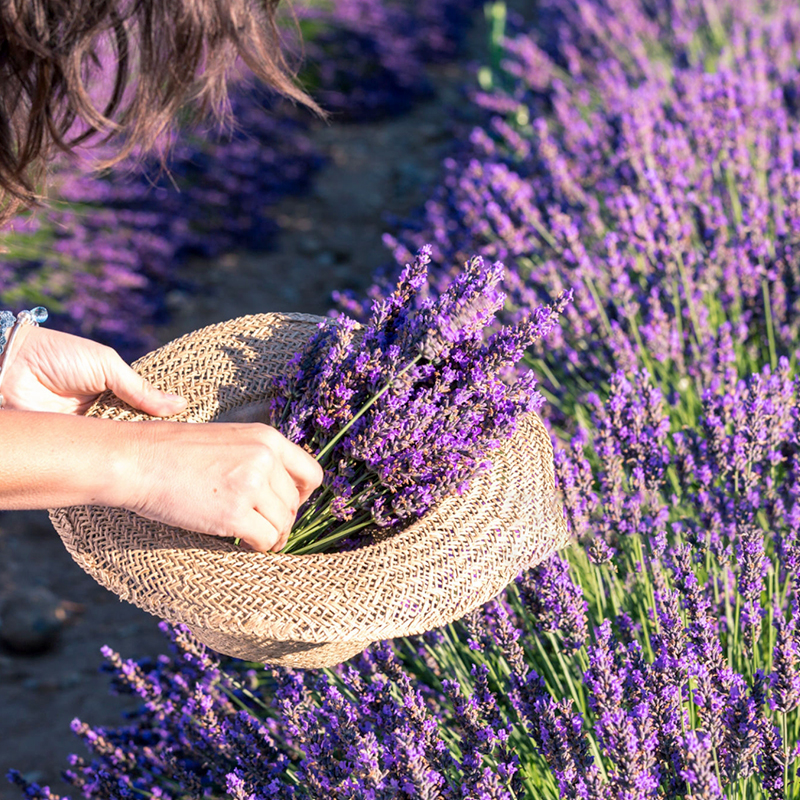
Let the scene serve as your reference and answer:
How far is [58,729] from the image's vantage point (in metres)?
2.44

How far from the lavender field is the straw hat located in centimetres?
11

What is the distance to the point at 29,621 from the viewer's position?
2.71 metres

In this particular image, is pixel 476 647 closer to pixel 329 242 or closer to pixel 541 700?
pixel 541 700

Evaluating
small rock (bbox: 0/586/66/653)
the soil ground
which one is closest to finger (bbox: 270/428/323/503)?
the soil ground

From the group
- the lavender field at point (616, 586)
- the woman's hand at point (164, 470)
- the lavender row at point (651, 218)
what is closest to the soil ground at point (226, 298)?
the lavender field at point (616, 586)

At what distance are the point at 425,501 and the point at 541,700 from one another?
0.37m

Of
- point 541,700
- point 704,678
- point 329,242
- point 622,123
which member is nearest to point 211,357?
point 541,700

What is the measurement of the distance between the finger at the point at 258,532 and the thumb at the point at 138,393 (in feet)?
1.14

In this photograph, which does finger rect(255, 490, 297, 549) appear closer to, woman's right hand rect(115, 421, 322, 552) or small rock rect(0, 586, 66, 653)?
woman's right hand rect(115, 421, 322, 552)

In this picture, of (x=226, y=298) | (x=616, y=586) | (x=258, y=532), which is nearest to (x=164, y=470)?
(x=258, y=532)

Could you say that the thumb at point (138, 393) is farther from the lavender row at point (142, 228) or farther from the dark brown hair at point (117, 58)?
the lavender row at point (142, 228)

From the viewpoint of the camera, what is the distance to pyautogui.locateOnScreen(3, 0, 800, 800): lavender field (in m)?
1.25

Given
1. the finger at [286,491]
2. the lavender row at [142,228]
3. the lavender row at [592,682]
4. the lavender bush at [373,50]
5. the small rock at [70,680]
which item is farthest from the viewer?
the lavender bush at [373,50]

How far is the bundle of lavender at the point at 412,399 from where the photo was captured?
142 centimetres
